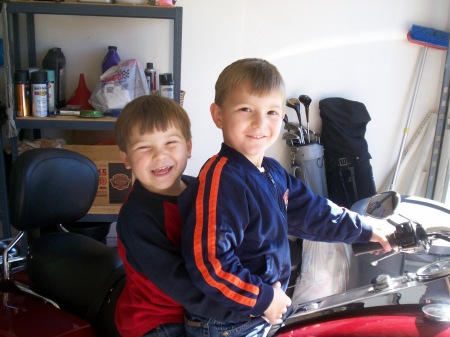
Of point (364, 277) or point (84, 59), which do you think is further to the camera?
point (84, 59)

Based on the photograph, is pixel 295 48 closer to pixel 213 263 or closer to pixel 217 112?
pixel 217 112

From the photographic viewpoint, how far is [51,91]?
2.58 metres

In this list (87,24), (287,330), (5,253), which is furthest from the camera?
(87,24)

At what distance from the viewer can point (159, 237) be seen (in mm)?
1066

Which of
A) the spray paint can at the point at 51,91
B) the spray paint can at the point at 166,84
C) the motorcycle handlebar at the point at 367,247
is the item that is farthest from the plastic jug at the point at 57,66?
the motorcycle handlebar at the point at 367,247

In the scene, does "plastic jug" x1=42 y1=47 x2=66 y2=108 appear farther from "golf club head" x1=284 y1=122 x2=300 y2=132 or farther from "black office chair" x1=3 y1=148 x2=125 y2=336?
"black office chair" x1=3 y1=148 x2=125 y2=336

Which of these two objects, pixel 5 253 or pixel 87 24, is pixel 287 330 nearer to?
pixel 5 253

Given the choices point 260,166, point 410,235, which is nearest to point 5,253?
point 260,166

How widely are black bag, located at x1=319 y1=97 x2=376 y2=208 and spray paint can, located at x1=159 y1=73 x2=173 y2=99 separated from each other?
97 centimetres

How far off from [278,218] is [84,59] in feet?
6.98

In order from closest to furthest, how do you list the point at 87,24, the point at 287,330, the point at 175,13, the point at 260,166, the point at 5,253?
the point at 287,330, the point at 260,166, the point at 5,253, the point at 175,13, the point at 87,24

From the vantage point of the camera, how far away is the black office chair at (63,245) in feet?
4.04

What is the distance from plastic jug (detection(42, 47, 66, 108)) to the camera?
2678mm

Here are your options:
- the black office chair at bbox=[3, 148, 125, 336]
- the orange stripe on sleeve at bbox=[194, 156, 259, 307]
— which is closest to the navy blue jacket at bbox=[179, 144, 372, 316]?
the orange stripe on sleeve at bbox=[194, 156, 259, 307]
